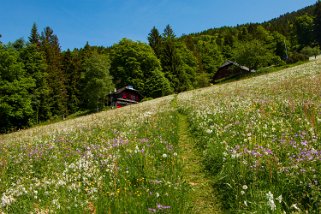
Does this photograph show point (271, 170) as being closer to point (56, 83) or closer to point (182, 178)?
point (182, 178)

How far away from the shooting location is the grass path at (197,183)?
19.9 feet

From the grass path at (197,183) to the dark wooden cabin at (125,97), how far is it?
236ft

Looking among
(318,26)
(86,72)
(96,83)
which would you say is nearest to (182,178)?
(96,83)

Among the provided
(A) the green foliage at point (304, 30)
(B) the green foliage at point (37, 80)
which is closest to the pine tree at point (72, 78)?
(B) the green foliage at point (37, 80)

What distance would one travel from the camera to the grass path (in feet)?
19.9

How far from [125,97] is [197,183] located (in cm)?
7657

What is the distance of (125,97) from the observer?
83125 millimetres

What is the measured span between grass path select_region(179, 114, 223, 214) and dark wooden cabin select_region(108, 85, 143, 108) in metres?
71.9

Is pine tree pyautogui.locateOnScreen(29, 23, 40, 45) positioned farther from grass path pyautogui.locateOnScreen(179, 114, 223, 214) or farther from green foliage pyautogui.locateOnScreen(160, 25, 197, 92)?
grass path pyautogui.locateOnScreen(179, 114, 223, 214)

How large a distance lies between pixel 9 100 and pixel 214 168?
182 ft

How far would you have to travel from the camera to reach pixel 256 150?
690 centimetres

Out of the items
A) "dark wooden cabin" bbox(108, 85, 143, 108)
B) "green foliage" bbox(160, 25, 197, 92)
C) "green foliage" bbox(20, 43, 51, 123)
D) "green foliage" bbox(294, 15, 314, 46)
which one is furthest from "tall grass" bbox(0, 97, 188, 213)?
"green foliage" bbox(294, 15, 314, 46)

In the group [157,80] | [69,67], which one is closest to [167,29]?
[157,80]

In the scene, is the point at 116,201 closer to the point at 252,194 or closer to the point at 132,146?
the point at 252,194
